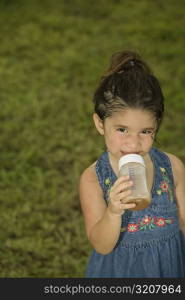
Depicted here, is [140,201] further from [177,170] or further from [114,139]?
[177,170]

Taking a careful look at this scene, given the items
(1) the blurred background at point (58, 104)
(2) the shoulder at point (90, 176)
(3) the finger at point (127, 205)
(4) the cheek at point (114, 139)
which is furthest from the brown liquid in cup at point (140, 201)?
(1) the blurred background at point (58, 104)

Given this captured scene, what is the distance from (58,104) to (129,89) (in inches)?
124

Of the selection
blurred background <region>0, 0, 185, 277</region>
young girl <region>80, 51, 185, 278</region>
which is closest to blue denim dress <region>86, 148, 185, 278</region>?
young girl <region>80, 51, 185, 278</region>

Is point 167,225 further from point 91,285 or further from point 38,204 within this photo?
point 38,204

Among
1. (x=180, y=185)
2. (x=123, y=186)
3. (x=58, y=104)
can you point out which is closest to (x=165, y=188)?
(x=180, y=185)

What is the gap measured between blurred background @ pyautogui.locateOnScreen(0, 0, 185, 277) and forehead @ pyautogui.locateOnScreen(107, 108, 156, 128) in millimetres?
1717

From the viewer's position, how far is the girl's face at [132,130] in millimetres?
2186

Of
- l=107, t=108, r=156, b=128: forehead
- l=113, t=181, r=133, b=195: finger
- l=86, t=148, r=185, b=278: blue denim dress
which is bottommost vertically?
l=86, t=148, r=185, b=278: blue denim dress

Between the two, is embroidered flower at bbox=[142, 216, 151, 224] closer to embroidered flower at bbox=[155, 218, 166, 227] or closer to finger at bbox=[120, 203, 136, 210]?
embroidered flower at bbox=[155, 218, 166, 227]

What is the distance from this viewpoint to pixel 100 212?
7.72 feet

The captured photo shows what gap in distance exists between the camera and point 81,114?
16.9 feet

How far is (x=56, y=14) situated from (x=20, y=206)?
3557mm

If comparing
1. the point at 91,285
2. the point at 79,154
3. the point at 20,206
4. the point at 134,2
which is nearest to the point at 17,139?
the point at 79,154

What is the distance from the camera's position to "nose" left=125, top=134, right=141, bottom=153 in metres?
2.18
